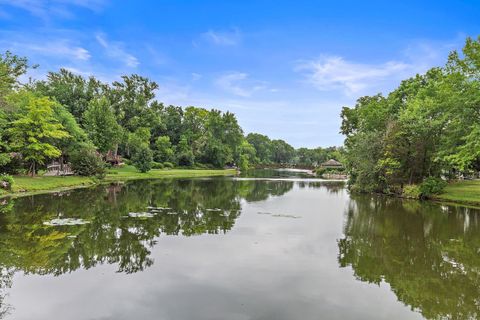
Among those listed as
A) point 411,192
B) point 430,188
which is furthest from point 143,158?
point 430,188

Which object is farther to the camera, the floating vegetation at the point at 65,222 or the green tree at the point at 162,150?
the green tree at the point at 162,150

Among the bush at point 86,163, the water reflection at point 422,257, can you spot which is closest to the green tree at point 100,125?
the bush at point 86,163

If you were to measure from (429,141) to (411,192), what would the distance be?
15.2 ft

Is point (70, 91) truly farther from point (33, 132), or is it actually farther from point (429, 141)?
point (429, 141)

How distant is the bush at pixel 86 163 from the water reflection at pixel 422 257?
94.0 feet

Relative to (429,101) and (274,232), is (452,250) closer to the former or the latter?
(274,232)

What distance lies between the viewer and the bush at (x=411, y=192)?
91.8 feet

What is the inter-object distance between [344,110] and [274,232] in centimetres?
4652

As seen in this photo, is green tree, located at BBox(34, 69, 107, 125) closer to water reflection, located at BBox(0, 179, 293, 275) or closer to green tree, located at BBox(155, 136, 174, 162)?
green tree, located at BBox(155, 136, 174, 162)

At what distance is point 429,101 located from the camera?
29.7 meters

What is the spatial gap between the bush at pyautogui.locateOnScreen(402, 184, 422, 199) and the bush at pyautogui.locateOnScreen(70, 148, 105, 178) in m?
31.0

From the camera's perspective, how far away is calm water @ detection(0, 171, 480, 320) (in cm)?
679

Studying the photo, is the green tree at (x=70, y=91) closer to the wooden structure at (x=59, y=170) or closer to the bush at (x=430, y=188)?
the wooden structure at (x=59, y=170)

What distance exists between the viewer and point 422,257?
10656 mm
